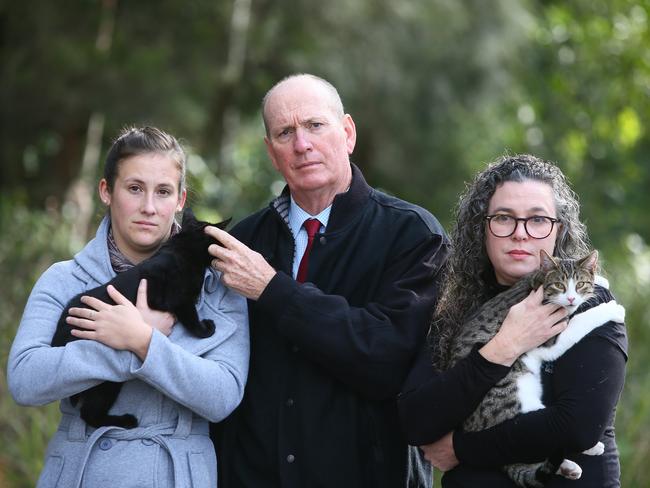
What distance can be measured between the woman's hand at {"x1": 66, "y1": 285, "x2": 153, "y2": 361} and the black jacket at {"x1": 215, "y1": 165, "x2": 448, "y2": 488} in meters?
0.46

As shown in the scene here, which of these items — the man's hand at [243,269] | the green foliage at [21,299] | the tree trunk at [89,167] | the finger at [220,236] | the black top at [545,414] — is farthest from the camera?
the tree trunk at [89,167]

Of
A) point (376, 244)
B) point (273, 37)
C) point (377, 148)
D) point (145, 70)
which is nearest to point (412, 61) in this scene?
point (377, 148)

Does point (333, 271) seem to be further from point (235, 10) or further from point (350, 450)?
point (235, 10)

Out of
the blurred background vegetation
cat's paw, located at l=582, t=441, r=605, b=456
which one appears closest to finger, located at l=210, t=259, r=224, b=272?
cat's paw, located at l=582, t=441, r=605, b=456

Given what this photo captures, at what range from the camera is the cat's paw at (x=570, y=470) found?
2641 millimetres

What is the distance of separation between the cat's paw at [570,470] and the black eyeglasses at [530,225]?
754 mm

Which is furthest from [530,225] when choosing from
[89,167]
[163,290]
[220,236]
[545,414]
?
[89,167]

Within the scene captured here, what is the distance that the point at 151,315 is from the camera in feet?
10.00

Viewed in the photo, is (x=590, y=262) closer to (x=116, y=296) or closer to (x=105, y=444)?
(x=116, y=296)

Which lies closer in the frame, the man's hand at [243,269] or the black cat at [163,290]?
the black cat at [163,290]

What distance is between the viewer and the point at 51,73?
29.5 ft

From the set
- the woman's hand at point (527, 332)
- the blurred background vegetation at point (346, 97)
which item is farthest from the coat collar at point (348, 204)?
the blurred background vegetation at point (346, 97)

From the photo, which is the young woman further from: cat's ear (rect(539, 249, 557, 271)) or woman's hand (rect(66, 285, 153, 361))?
cat's ear (rect(539, 249, 557, 271))

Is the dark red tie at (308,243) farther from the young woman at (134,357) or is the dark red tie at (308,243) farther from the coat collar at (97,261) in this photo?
the coat collar at (97,261)
